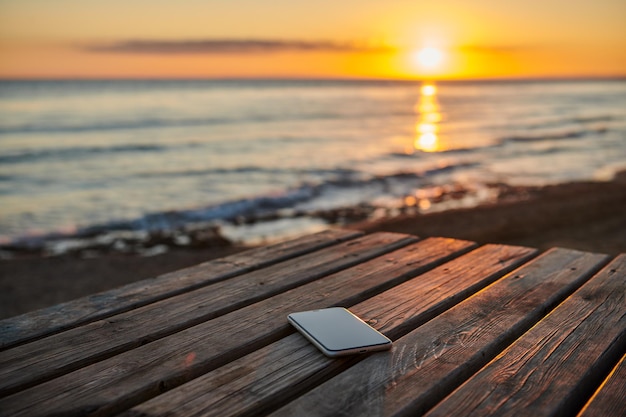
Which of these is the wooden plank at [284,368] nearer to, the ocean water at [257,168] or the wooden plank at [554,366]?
the wooden plank at [554,366]

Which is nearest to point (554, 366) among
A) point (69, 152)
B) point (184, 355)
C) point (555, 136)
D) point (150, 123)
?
point (184, 355)

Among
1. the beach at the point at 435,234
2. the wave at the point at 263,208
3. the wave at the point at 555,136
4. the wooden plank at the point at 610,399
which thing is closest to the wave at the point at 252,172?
the wave at the point at 263,208

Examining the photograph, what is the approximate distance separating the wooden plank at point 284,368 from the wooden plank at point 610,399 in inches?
23.1

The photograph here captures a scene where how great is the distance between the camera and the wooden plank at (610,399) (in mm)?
1326

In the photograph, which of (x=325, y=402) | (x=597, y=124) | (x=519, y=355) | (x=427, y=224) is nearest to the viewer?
(x=325, y=402)

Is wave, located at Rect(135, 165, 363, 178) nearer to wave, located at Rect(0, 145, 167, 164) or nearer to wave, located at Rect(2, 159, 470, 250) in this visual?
wave, located at Rect(2, 159, 470, 250)

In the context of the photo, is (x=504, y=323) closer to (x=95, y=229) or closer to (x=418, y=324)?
(x=418, y=324)

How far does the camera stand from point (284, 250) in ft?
9.21

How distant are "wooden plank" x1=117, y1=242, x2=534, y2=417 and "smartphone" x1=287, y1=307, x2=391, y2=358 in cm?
3

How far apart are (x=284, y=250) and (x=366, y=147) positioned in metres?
22.0

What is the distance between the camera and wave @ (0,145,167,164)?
21.3m

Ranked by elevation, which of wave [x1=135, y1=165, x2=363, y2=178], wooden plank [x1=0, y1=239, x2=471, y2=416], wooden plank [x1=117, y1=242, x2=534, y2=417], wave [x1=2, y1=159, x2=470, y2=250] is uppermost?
wooden plank [x1=117, y1=242, x2=534, y2=417]

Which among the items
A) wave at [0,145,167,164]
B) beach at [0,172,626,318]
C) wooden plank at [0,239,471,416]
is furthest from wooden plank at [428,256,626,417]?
wave at [0,145,167,164]

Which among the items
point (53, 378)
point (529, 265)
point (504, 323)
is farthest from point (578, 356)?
point (53, 378)
